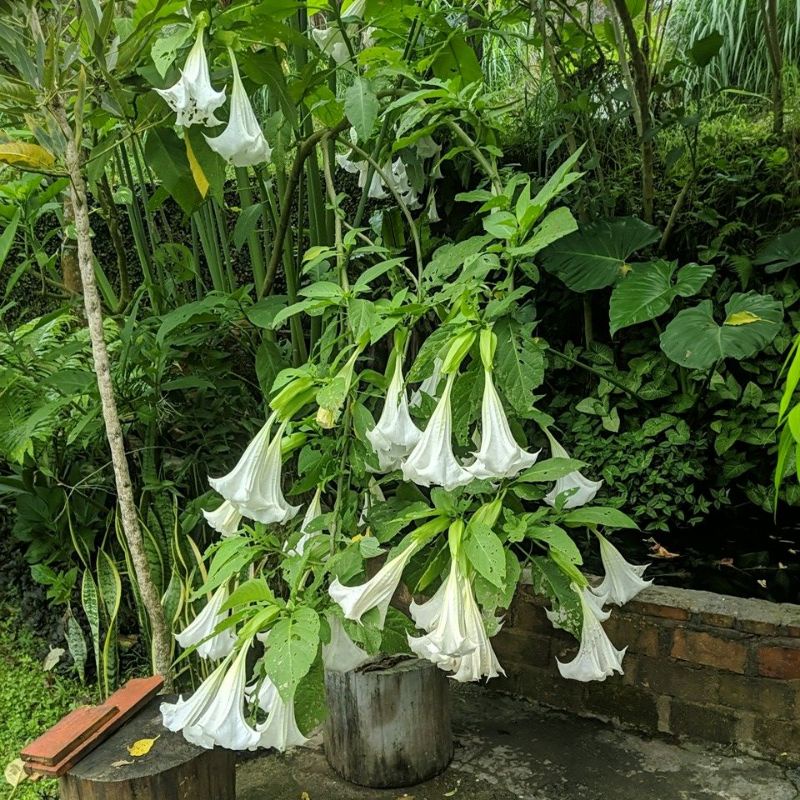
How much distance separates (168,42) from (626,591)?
1338mm

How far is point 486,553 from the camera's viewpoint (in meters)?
1.24

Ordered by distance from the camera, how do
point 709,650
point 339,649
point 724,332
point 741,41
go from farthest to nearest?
point 741,41 < point 724,332 < point 709,650 < point 339,649

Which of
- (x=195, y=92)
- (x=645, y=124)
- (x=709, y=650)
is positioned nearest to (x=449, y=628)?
(x=195, y=92)

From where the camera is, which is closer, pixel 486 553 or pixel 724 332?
pixel 486 553

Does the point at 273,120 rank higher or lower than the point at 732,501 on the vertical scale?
higher

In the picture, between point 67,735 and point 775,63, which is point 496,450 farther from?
point 775,63

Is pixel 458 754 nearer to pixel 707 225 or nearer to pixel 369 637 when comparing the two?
pixel 369 637

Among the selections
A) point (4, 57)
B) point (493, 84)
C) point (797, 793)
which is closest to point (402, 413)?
point (4, 57)

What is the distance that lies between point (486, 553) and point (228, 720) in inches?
19.5

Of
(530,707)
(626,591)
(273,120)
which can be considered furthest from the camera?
(530,707)

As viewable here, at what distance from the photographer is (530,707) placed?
2.51 meters

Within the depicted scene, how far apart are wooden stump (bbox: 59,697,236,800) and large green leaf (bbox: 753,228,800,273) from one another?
2124mm

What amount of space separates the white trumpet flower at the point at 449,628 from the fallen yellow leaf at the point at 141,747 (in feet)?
2.23

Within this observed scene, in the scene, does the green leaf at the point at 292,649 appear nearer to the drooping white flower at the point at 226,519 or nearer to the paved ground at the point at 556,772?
the drooping white flower at the point at 226,519
